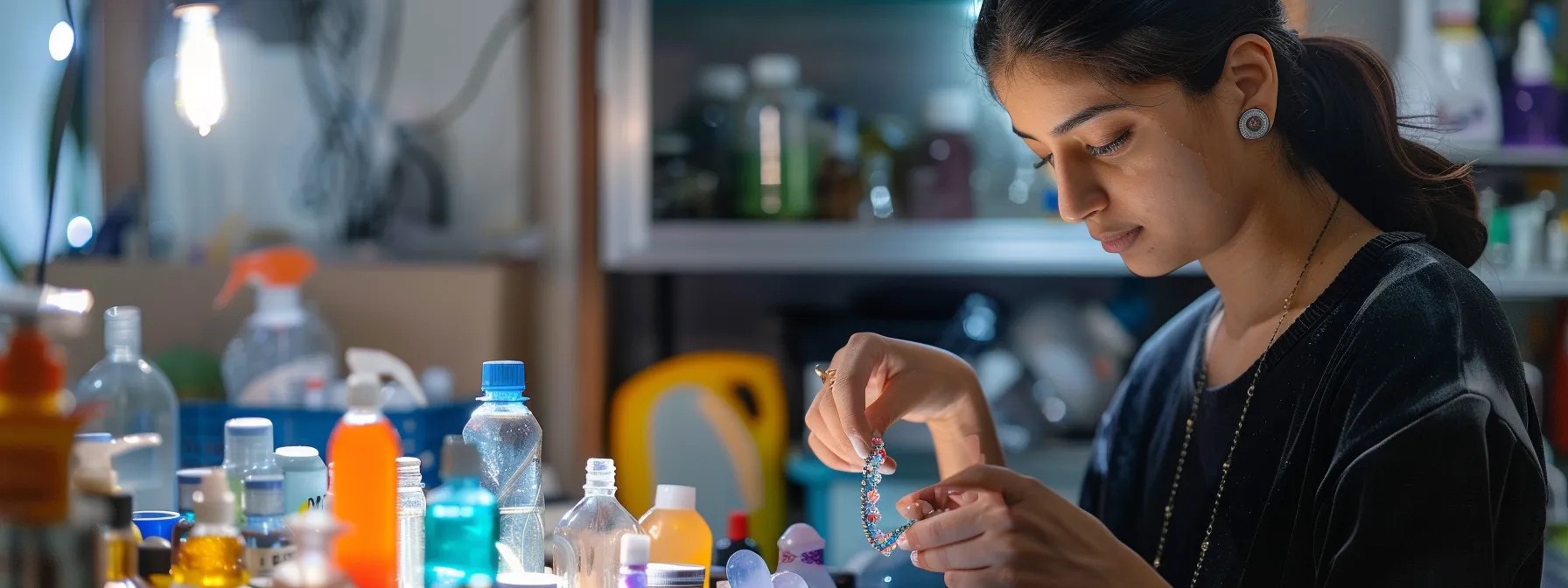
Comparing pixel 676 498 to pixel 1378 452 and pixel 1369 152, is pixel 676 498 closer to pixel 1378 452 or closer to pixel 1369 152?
→ pixel 1378 452

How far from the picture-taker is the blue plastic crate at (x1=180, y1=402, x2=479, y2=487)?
1453 mm

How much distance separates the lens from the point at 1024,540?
90cm

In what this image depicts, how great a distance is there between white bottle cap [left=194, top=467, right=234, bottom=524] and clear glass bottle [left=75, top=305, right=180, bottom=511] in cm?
41

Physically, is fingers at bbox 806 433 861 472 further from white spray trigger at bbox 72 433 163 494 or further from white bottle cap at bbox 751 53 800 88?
white bottle cap at bbox 751 53 800 88

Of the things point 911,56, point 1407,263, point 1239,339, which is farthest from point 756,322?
point 1407,263

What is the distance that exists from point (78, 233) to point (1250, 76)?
1.92 meters

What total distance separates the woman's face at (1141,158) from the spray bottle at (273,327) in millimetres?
1150

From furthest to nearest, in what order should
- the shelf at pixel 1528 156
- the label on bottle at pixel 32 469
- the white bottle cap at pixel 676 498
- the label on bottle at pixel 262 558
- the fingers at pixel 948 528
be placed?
the shelf at pixel 1528 156 → the white bottle cap at pixel 676 498 → the fingers at pixel 948 528 → the label on bottle at pixel 262 558 → the label on bottle at pixel 32 469

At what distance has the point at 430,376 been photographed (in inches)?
71.2

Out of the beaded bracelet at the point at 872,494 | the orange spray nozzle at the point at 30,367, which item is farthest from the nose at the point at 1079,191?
the orange spray nozzle at the point at 30,367

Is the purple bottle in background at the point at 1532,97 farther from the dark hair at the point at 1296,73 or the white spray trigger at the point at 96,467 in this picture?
the white spray trigger at the point at 96,467

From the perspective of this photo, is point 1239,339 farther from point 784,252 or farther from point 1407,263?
point 784,252

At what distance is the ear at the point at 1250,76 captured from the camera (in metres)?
1.08

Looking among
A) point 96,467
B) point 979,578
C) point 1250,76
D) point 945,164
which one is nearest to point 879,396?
point 979,578
